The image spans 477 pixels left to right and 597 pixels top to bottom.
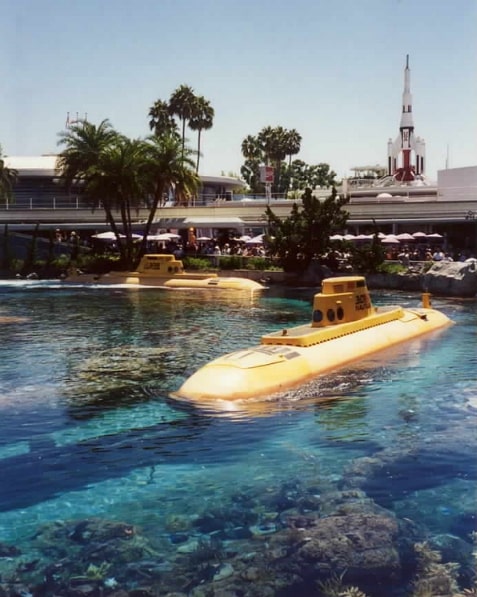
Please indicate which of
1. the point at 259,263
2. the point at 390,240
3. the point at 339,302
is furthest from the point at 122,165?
the point at 339,302

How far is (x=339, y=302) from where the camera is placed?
3028 centimetres

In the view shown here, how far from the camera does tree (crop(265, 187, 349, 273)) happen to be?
63875mm

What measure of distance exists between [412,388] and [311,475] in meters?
9.25

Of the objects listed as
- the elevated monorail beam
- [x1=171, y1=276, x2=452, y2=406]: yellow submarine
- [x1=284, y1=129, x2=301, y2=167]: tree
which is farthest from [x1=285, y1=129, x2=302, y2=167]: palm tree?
[x1=171, y1=276, x2=452, y2=406]: yellow submarine

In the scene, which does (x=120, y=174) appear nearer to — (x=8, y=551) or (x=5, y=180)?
(x=5, y=180)

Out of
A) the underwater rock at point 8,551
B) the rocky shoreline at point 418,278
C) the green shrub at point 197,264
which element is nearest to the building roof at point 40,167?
the green shrub at point 197,264

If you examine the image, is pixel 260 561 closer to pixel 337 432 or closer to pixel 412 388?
pixel 337 432

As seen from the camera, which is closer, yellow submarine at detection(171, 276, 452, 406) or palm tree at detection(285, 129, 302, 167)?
yellow submarine at detection(171, 276, 452, 406)

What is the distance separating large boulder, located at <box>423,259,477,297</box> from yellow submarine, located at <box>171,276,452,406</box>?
18181mm

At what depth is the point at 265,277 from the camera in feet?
218

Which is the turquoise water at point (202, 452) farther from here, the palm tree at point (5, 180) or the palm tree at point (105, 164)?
the palm tree at point (5, 180)

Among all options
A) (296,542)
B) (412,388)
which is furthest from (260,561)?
(412,388)

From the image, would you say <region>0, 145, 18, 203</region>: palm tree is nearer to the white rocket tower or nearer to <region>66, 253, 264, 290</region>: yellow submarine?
<region>66, 253, 264, 290</region>: yellow submarine

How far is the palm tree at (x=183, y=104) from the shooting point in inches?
4298
